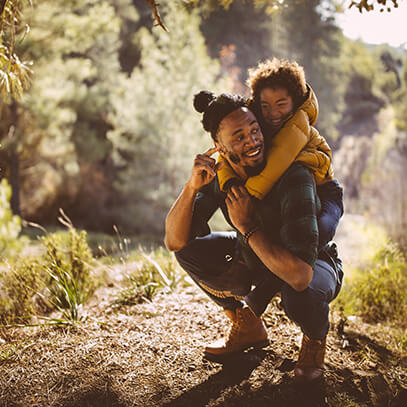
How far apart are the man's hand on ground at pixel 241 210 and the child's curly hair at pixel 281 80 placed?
0.41 m

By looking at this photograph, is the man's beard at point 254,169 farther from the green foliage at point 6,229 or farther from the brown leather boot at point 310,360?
the green foliage at point 6,229

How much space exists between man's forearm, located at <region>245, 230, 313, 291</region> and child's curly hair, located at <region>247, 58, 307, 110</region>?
0.64 m

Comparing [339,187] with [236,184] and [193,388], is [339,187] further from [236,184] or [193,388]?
[193,388]

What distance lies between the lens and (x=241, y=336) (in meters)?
1.91

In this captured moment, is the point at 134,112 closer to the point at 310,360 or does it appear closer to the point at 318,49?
the point at 310,360

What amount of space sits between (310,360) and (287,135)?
3.12 ft

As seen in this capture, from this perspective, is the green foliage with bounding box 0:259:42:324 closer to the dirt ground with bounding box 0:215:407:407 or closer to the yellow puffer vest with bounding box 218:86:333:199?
the dirt ground with bounding box 0:215:407:407


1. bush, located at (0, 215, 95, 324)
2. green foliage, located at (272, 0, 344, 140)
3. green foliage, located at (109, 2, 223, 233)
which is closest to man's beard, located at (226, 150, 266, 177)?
bush, located at (0, 215, 95, 324)

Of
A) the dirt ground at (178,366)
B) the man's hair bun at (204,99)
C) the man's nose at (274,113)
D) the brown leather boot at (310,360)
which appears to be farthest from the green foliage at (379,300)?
the man's hair bun at (204,99)

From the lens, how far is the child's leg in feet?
5.32

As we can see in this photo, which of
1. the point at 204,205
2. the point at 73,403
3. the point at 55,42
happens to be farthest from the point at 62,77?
the point at 73,403

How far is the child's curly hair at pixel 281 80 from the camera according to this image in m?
1.62

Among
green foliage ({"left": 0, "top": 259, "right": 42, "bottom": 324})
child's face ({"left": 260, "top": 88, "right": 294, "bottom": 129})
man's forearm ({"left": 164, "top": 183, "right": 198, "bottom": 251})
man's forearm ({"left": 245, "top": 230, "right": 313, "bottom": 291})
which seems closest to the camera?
man's forearm ({"left": 245, "top": 230, "right": 313, "bottom": 291})

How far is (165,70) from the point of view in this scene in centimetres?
774
